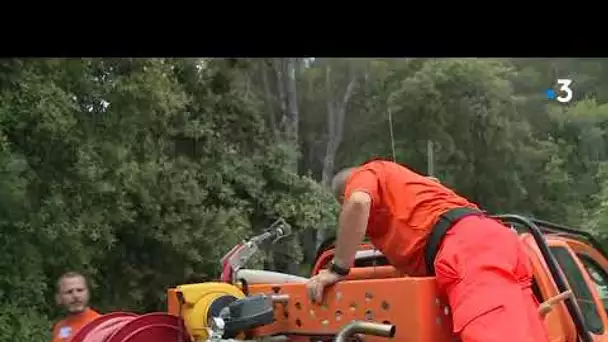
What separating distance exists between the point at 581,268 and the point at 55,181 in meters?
10.1

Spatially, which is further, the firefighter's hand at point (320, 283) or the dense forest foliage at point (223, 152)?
the dense forest foliage at point (223, 152)

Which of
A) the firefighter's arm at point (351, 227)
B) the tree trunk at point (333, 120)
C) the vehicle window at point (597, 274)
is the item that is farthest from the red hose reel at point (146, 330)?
the tree trunk at point (333, 120)

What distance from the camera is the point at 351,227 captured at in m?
4.35

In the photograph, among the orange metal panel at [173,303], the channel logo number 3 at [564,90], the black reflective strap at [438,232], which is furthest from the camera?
the channel logo number 3 at [564,90]

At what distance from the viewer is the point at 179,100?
53.9 feet

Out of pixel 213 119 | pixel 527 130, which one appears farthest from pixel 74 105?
pixel 527 130

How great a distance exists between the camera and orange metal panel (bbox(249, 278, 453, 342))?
13.2 feet

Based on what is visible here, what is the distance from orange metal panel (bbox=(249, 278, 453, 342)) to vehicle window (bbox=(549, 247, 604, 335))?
1448 mm

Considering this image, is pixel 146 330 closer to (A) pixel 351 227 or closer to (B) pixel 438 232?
(A) pixel 351 227

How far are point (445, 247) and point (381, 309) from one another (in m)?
0.37

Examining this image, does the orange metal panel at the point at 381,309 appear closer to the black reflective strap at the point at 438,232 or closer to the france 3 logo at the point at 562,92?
the black reflective strap at the point at 438,232

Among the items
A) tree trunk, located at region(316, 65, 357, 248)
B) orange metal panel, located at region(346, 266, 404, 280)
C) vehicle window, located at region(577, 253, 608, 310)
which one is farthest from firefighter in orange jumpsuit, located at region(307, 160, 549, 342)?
tree trunk, located at region(316, 65, 357, 248)

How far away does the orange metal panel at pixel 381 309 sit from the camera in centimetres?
404

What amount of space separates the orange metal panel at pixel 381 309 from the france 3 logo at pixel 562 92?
2167 cm
